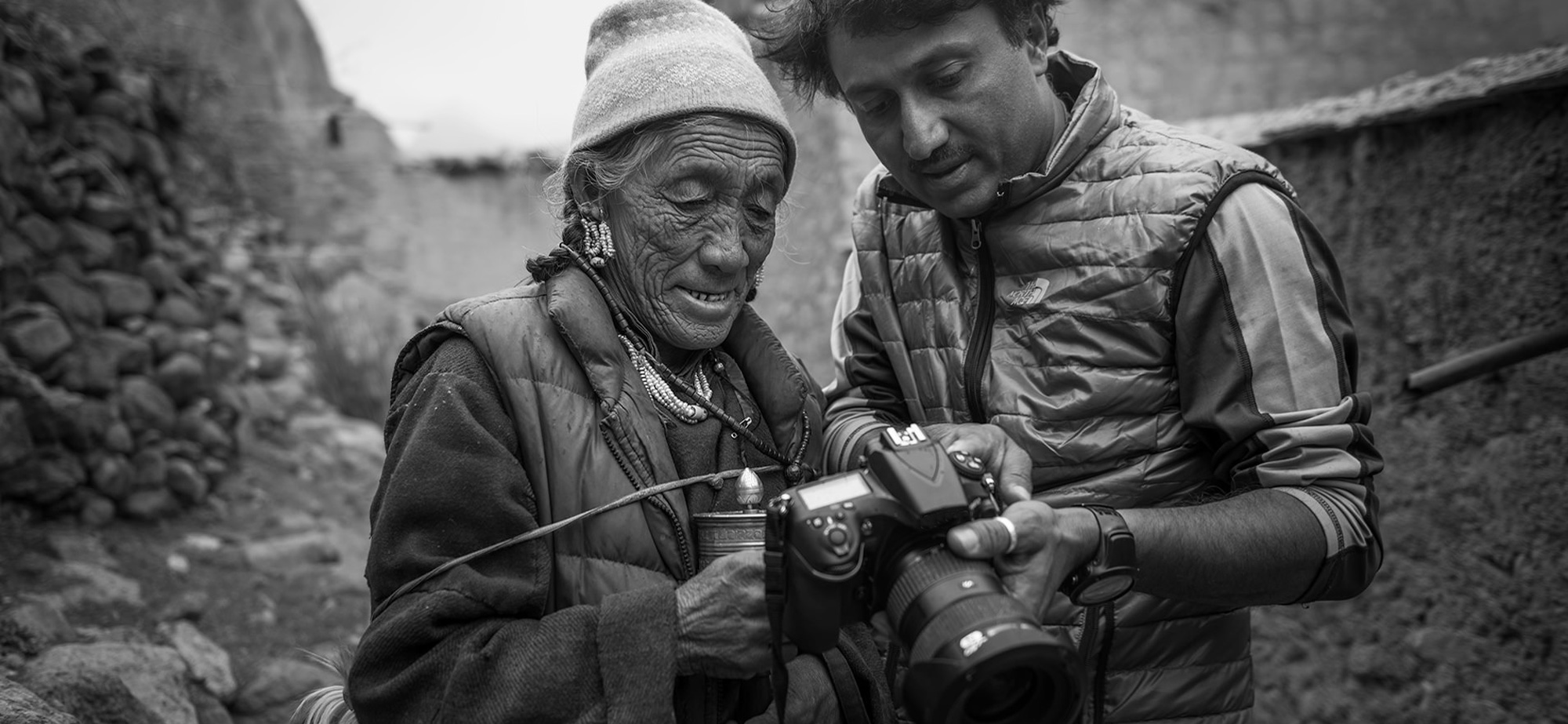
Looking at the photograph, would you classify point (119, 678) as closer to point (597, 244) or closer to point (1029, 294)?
point (597, 244)

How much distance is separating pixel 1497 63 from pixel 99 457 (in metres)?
5.18

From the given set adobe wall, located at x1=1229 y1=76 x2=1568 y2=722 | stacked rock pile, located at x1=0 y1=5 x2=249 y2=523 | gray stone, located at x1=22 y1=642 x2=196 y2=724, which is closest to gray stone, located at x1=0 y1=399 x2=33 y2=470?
stacked rock pile, located at x1=0 y1=5 x2=249 y2=523

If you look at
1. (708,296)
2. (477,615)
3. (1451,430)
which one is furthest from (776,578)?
(1451,430)

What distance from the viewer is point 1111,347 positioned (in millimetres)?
1869

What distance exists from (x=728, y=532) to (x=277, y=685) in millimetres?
2404

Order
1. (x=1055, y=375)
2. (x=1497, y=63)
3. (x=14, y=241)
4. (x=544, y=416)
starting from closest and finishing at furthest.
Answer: (x=544, y=416) < (x=1055, y=375) < (x=1497, y=63) < (x=14, y=241)

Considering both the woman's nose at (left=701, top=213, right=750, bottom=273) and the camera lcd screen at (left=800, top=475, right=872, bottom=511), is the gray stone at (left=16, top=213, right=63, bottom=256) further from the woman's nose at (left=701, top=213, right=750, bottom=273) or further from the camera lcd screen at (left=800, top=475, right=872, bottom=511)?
the camera lcd screen at (left=800, top=475, right=872, bottom=511)

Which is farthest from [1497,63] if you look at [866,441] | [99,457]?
[99,457]

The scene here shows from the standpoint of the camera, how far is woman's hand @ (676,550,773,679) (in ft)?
5.30

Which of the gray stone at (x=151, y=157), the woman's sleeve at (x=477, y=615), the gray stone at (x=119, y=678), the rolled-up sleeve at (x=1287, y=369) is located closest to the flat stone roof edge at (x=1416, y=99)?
the rolled-up sleeve at (x=1287, y=369)

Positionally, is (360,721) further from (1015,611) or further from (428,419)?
(1015,611)

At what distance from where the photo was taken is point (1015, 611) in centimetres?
139

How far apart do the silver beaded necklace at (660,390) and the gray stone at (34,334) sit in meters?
3.46

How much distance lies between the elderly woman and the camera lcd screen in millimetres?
179
